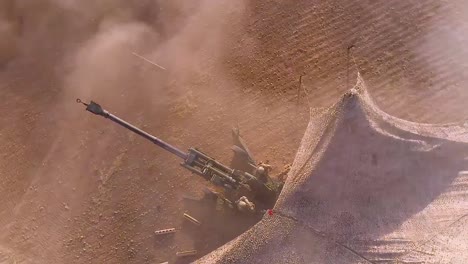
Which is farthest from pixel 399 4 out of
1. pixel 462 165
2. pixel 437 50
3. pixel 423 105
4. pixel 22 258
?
pixel 22 258

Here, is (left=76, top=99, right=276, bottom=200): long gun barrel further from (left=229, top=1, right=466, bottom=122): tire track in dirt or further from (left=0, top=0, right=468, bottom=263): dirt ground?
(left=229, top=1, right=466, bottom=122): tire track in dirt

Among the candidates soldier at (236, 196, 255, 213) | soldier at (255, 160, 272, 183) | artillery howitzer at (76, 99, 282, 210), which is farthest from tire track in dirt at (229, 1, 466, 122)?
soldier at (236, 196, 255, 213)

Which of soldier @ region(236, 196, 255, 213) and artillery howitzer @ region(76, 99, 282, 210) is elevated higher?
artillery howitzer @ region(76, 99, 282, 210)

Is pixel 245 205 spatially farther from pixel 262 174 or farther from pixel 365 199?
pixel 365 199

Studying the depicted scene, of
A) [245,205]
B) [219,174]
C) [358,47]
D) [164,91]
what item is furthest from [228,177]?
[358,47]

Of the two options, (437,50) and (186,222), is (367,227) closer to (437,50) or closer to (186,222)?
(186,222)
